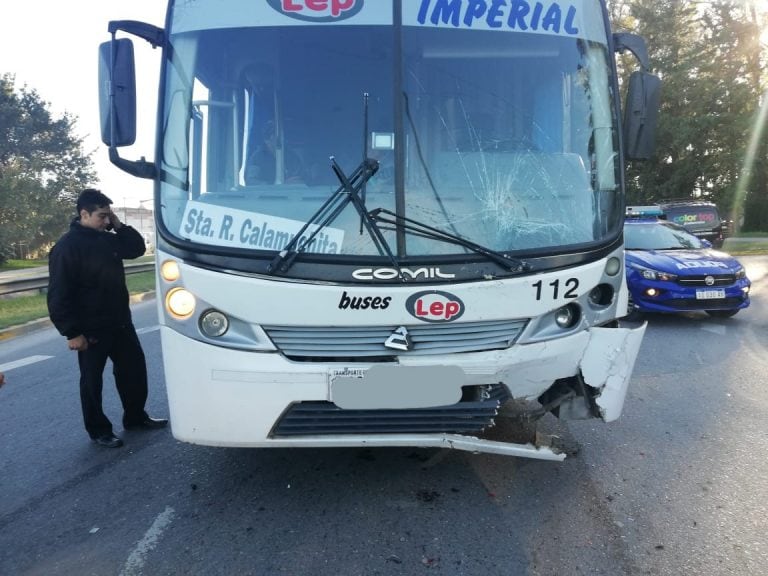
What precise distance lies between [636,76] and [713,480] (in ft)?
8.12

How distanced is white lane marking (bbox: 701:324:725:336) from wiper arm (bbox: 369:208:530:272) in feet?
20.8

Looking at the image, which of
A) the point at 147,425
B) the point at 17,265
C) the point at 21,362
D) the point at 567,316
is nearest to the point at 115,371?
the point at 147,425

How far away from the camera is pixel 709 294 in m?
8.62

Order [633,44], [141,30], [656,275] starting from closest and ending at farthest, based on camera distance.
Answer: [141,30], [633,44], [656,275]

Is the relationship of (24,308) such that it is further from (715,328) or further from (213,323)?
(715,328)

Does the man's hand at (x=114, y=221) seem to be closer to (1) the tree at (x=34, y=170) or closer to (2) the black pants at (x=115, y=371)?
(2) the black pants at (x=115, y=371)

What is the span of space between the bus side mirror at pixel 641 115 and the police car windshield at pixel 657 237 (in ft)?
19.9

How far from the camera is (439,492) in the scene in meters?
3.53

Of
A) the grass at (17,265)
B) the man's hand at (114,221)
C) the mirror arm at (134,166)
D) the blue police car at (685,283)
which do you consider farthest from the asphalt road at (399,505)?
the grass at (17,265)

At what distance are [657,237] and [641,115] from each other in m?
6.91

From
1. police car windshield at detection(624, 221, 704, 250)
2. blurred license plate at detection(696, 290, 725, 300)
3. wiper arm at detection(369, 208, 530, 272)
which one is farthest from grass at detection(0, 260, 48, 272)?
wiper arm at detection(369, 208, 530, 272)

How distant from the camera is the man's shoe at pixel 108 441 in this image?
4.44 m

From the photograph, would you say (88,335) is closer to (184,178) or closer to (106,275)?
(106,275)

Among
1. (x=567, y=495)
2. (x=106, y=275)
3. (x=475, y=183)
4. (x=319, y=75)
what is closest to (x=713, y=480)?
(x=567, y=495)
